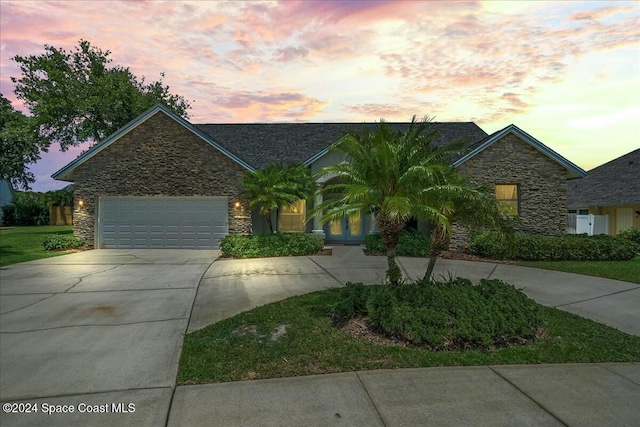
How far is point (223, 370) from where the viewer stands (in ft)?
16.3

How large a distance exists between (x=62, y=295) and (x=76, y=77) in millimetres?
27213

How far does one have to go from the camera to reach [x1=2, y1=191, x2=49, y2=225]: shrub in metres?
40.3

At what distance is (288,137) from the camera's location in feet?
78.7

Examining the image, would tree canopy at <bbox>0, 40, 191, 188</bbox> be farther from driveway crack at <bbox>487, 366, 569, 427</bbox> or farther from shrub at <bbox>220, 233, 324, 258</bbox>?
driveway crack at <bbox>487, 366, 569, 427</bbox>

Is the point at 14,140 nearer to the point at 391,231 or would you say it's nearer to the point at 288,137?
the point at 288,137

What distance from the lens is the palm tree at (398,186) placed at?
6.89 m

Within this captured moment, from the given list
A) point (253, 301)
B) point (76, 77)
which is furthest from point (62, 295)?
point (76, 77)

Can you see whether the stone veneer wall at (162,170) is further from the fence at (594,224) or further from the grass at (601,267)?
the fence at (594,224)

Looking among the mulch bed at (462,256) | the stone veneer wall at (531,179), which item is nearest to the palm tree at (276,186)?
the mulch bed at (462,256)

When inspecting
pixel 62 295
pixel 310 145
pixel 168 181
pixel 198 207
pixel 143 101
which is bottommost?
pixel 62 295

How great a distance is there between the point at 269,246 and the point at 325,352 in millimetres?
10838

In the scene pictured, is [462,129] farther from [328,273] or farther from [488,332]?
[488,332]

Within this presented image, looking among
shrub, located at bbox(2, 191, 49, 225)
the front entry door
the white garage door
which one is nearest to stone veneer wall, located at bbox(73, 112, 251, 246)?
the white garage door

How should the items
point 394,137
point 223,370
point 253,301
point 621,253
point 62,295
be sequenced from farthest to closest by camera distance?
point 621,253
point 62,295
point 253,301
point 394,137
point 223,370
